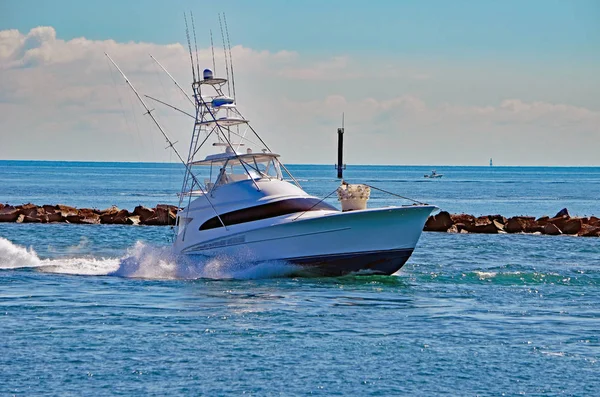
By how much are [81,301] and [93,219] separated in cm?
2631

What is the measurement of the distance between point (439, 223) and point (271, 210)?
19.3 meters

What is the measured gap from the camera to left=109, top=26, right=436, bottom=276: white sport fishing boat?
23828mm

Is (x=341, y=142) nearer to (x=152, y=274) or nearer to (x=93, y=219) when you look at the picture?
(x=93, y=219)

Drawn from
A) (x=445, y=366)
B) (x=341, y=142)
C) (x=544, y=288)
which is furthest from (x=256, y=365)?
(x=341, y=142)

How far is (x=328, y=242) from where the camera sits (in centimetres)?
2391

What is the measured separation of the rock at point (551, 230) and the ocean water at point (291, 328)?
34.0 ft

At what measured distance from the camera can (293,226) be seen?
23.8 metres

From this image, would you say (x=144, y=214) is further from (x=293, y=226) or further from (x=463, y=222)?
(x=293, y=226)

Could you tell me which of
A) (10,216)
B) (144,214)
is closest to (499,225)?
(144,214)

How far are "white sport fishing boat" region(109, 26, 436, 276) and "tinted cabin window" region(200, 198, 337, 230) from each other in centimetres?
2

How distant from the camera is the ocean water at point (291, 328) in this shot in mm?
14453

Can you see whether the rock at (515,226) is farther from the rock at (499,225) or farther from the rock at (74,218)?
the rock at (74,218)

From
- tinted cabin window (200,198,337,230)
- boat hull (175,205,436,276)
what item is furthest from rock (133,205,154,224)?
boat hull (175,205,436,276)

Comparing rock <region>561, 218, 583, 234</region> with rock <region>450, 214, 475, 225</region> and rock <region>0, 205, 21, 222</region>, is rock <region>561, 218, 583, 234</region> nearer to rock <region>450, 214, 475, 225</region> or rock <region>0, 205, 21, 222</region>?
rock <region>450, 214, 475, 225</region>
